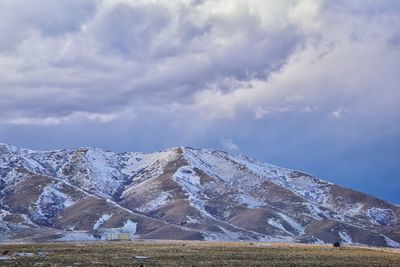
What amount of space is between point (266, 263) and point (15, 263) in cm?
2794

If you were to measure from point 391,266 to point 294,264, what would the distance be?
10.9 meters

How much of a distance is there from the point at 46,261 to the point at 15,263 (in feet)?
15.7

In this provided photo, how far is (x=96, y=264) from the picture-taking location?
6969cm

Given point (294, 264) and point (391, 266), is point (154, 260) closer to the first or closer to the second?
point (294, 264)

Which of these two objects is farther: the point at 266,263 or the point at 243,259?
the point at 243,259

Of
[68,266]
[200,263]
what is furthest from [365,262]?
[68,266]

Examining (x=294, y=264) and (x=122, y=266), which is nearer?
(x=122, y=266)

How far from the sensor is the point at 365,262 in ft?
261

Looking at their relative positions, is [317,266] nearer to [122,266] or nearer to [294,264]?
[294,264]

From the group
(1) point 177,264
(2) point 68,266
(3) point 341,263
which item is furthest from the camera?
(3) point 341,263

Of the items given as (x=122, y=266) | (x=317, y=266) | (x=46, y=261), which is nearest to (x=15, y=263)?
(x=46, y=261)

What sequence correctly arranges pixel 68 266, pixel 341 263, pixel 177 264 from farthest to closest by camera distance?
pixel 341 263 < pixel 177 264 < pixel 68 266

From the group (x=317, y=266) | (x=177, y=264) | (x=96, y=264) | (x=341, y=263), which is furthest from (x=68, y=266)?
(x=341, y=263)

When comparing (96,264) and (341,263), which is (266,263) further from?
(96,264)
